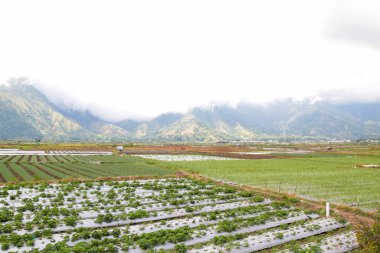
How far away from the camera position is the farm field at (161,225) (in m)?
13.4

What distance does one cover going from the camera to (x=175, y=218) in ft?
60.7

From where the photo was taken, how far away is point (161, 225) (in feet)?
54.4

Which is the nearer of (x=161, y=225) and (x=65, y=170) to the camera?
(x=161, y=225)

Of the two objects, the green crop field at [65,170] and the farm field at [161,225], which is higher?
the farm field at [161,225]

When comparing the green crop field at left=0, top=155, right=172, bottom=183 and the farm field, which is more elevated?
the farm field

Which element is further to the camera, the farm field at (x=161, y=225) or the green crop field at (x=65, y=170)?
the green crop field at (x=65, y=170)

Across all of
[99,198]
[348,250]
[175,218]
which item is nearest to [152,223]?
[175,218]

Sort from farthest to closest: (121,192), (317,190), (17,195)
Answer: (317,190), (121,192), (17,195)

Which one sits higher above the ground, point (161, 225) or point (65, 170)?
point (161, 225)

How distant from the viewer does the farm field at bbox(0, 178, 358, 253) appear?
1339cm

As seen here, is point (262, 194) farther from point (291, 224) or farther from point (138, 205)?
point (138, 205)

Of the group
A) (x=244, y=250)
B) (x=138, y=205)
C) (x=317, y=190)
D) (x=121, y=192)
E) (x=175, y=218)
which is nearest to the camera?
(x=244, y=250)

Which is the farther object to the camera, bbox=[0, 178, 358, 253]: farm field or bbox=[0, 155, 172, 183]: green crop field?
bbox=[0, 155, 172, 183]: green crop field

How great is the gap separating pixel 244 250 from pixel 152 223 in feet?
18.7
